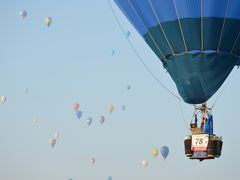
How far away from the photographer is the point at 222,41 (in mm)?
17828

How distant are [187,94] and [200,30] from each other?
1564mm

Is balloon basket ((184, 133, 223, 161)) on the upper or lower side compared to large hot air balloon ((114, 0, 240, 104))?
lower

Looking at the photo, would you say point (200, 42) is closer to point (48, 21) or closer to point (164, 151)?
point (164, 151)

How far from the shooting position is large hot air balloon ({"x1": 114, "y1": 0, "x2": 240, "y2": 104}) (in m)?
17.8

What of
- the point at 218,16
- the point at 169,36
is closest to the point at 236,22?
the point at 218,16

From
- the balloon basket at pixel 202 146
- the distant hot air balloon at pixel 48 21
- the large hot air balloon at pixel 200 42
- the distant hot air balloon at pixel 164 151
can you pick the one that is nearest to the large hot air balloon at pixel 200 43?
the large hot air balloon at pixel 200 42

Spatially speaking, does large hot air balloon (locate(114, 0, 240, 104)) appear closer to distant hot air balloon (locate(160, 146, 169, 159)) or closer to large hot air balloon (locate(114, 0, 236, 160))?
large hot air balloon (locate(114, 0, 236, 160))

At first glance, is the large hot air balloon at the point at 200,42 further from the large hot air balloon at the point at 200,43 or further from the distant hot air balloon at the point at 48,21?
the distant hot air balloon at the point at 48,21

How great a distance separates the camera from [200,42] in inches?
702

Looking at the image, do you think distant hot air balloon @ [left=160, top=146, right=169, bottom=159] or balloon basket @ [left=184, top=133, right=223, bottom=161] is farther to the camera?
distant hot air balloon @ [left=160, top=146, right=169, bottom=159]

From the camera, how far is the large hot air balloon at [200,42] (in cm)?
1778

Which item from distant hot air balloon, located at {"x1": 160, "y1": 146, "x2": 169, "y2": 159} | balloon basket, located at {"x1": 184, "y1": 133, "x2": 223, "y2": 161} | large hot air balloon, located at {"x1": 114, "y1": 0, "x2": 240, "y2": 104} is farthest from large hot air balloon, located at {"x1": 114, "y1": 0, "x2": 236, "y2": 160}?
distant hot air balloon, located at {"x1": 160, "y1": 146, "x2": 169, "y2": 159}

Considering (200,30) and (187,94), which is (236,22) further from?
(187,94)

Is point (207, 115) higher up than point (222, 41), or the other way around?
point (222, 41)
